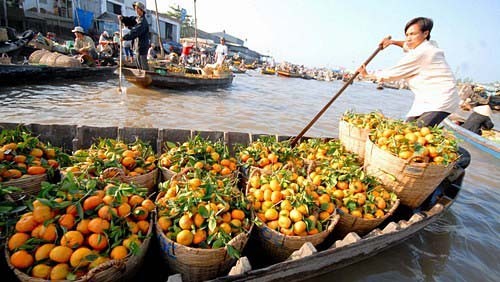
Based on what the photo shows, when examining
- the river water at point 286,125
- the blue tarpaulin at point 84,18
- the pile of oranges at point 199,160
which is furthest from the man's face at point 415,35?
the blue tarpaulin at point 84,18

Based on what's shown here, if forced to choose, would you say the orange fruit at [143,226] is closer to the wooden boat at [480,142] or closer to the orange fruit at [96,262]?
the orange fruit at [96,262]

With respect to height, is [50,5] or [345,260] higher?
[50,5]

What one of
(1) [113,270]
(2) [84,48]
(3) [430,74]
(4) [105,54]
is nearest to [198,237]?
(1) [113,270]

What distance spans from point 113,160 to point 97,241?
101 centimetres

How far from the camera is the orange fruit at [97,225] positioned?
5.20 ft

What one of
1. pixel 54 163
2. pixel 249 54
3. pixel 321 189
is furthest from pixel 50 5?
pixel 249 54

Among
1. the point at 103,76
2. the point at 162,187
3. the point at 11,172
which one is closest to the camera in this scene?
the point at 11,172

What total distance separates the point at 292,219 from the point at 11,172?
225 centimetres

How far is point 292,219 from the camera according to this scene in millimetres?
2086

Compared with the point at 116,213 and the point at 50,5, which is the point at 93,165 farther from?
the point at 50,5

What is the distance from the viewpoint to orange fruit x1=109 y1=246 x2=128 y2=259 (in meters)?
1.55

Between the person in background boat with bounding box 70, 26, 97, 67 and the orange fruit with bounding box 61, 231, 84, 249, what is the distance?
1238cm

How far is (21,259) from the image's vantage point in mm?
1438

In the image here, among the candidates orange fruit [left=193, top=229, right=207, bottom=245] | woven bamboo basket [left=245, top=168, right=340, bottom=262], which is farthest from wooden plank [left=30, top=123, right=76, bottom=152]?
woven bamboo basket [left=245, top=168, right=340, bottom=262]
